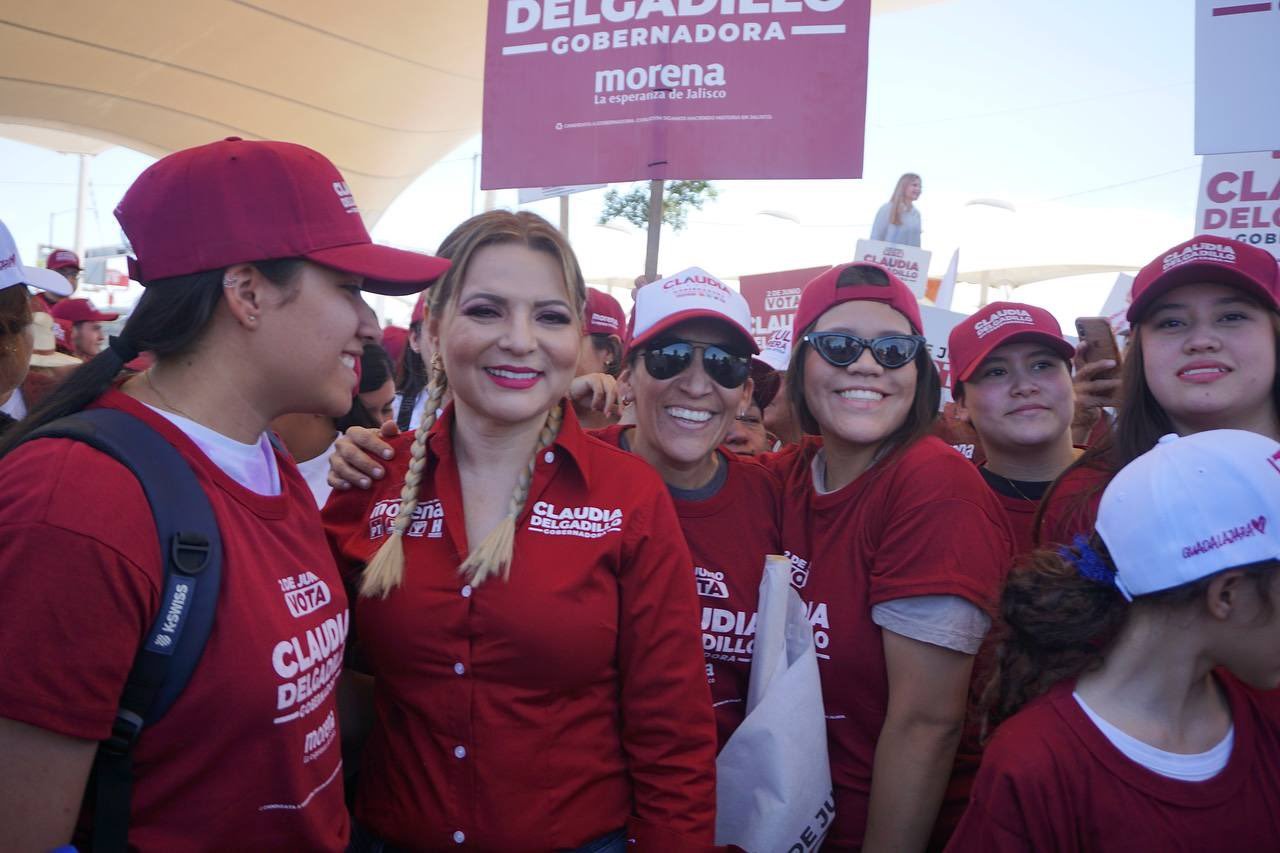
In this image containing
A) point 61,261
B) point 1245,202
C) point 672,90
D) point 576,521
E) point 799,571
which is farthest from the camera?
point 61,261

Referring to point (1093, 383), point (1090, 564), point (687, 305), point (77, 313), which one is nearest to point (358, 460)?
point (687, 305)

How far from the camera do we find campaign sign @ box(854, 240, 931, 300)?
8.29 m

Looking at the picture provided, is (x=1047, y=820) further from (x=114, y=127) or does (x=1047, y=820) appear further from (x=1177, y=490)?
(x=114, y=127)

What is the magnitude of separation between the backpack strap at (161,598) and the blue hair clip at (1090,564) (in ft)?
5.56

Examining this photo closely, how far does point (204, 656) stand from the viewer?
61.1 inches

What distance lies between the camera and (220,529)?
1631mm

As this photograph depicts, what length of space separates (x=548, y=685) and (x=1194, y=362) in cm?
187

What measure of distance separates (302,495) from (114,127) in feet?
36.5

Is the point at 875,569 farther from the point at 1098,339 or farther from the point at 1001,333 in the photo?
the point at 1098,339

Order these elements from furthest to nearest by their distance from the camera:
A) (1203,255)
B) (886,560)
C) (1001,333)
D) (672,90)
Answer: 1. (672,90)
2. (1001,333)
3. (1203,255)
4. (886,560)

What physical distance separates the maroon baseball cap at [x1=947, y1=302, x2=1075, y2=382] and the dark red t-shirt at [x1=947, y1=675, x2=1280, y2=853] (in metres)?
1.76

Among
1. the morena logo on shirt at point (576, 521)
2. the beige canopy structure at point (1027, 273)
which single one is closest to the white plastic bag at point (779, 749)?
the morena logo on shirt at point (576, 521)

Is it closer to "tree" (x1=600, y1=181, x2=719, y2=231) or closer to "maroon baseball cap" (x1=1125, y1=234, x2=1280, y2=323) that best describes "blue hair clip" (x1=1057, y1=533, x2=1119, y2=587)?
"maroon baseball cap" (x1=1125, y1=234, x2=1280, y2=323)

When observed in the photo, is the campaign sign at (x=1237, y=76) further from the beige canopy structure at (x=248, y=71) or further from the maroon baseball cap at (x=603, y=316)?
the beige canopy structure at (x=248, y=71)
